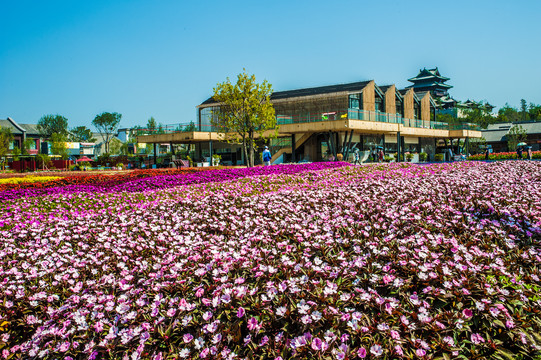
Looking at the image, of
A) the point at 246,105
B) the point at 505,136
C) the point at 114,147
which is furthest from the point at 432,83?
the point at 246,105

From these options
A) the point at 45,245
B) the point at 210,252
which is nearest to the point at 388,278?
the point at 210,252

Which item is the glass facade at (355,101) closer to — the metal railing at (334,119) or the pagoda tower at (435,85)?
the metal railing at (334,119)

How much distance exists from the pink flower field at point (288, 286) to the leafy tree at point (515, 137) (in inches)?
2590

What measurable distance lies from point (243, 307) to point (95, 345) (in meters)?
1.12

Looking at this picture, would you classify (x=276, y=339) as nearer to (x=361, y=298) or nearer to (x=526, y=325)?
(x=361, y=298)

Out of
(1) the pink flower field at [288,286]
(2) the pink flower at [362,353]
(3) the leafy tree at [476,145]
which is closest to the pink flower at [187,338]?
(1) the pink flower field at [288,286]

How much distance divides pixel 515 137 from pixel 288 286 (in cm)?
7030

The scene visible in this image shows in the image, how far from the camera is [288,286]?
3.30 m

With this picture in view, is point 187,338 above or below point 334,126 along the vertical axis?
below

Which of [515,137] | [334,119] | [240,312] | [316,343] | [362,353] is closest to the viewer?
[362,353]

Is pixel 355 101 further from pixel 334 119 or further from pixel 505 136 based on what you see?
pixel 505 136

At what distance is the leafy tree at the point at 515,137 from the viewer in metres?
61.8

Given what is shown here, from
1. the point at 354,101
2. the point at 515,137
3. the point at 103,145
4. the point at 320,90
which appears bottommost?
the point at 515,137

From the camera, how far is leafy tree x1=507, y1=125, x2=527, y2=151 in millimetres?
61763
